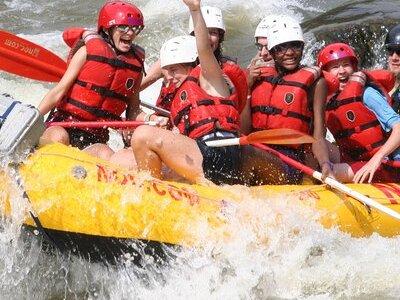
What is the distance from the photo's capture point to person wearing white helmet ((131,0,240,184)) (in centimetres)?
481

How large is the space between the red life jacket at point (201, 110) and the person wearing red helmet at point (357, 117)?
0.98 metres

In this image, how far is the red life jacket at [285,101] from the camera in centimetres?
548

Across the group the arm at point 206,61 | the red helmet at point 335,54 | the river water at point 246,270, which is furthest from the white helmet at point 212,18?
the river water at point 246,270

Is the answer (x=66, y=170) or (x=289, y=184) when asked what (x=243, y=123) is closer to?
(x=289, y=184)

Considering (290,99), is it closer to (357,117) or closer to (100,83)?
(357,117)

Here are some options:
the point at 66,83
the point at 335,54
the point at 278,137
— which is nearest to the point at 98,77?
A: the point at 66,83

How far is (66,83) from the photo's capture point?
5.78 metres

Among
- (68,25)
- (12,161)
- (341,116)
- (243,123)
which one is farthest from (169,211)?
(68,25)

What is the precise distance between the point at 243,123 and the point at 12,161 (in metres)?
1.74

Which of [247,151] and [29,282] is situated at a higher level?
[247,151]

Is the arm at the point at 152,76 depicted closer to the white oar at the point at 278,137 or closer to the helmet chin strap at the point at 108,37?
→ the helmet chin strap at the point at 108,37

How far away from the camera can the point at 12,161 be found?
4617 millimetres

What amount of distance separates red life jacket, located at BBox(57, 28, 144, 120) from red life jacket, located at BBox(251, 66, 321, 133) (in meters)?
0.96

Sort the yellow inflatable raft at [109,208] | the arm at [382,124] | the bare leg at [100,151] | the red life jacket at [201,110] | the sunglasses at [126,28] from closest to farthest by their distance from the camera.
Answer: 1. the yellow inflatable raft at [109,208]
2. the red life jacket at [201,110]
3. the arm at [382,124]
4. the bare leg at [100,151]
5. the sunglasses at [126,28]
